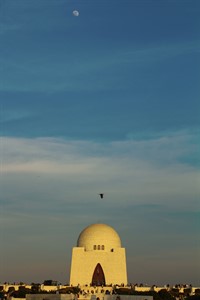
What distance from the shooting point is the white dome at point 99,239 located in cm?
7538

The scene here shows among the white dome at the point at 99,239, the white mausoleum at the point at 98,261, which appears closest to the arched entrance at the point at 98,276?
the white mausoleum at the point at 98,261

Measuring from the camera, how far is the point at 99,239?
247ft

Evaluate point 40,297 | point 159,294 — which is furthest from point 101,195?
point 40,297

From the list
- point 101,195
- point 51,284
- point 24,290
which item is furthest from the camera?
point 51,284

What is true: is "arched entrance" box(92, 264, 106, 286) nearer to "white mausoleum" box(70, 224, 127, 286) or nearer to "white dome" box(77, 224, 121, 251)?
"white mausoleum" box(70, 224, 127, 286)

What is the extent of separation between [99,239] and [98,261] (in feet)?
9.03

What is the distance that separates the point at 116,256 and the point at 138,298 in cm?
3800

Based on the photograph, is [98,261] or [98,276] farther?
[98,276]

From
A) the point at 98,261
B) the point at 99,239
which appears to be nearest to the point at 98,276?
the point at 98,261

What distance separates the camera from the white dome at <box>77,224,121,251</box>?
75.4 metres

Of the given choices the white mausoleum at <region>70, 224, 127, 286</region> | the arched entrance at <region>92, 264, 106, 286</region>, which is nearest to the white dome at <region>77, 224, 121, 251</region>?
the white mausoleum at <region>70, 224, 127, 286</region>

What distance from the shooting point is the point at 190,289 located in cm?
6969

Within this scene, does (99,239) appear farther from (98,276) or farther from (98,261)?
(98,276)

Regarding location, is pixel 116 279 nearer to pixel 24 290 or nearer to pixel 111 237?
pixel 111 237
